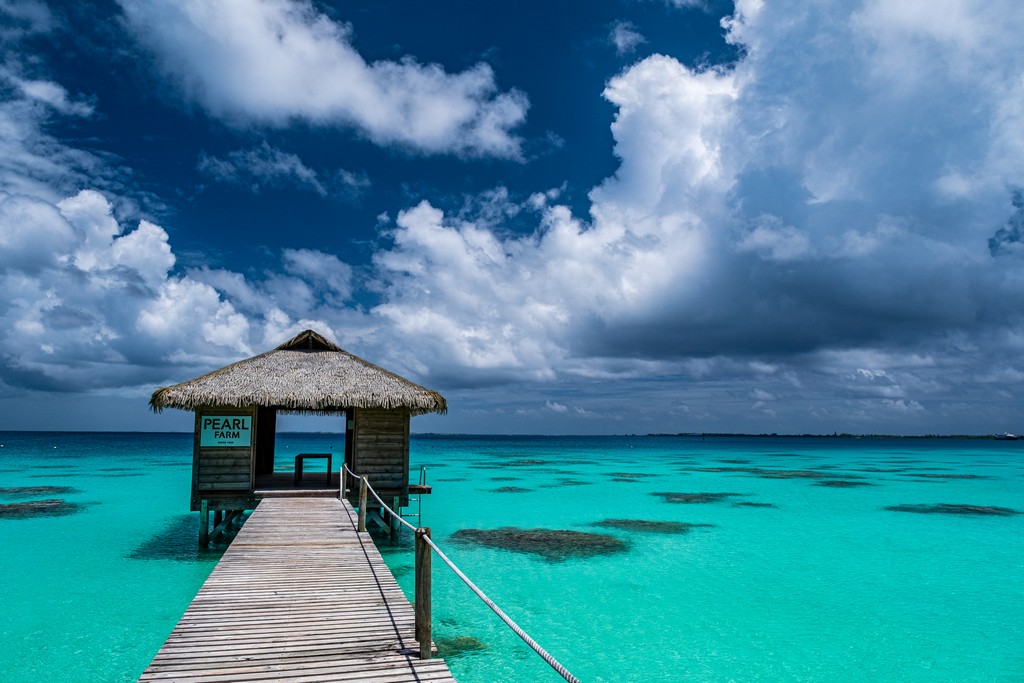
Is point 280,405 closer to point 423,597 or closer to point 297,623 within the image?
point 297,623

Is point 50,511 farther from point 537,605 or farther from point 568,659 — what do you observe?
point 568,659

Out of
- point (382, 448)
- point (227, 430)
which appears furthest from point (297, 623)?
point (227, 430)

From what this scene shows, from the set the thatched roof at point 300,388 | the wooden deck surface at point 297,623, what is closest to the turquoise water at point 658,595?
the wooden deck surface at point 297,623

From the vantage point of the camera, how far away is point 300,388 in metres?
15.2

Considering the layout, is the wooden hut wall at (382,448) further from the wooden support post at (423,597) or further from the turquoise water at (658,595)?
the wooden support post at (423,597)

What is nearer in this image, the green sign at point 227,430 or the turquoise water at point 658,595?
the turquoise water at point 658,595

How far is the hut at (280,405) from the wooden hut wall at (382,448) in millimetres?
25

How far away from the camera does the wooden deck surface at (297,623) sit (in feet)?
16.6

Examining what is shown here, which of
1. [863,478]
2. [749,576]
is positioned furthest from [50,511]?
[863,478]

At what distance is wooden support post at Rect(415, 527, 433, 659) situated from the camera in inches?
216

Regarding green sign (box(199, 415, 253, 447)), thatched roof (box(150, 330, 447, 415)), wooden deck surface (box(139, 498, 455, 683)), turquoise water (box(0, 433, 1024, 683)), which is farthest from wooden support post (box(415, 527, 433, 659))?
green sign (box(199, 415, 253, 447))

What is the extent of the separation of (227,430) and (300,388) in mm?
2012

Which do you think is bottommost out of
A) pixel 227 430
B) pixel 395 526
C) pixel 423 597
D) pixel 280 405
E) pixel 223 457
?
pixel 395 526

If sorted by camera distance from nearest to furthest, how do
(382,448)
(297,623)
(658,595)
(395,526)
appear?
1. (297,623)
2. (658,595)
3. (382,448)
4. (395,526)
